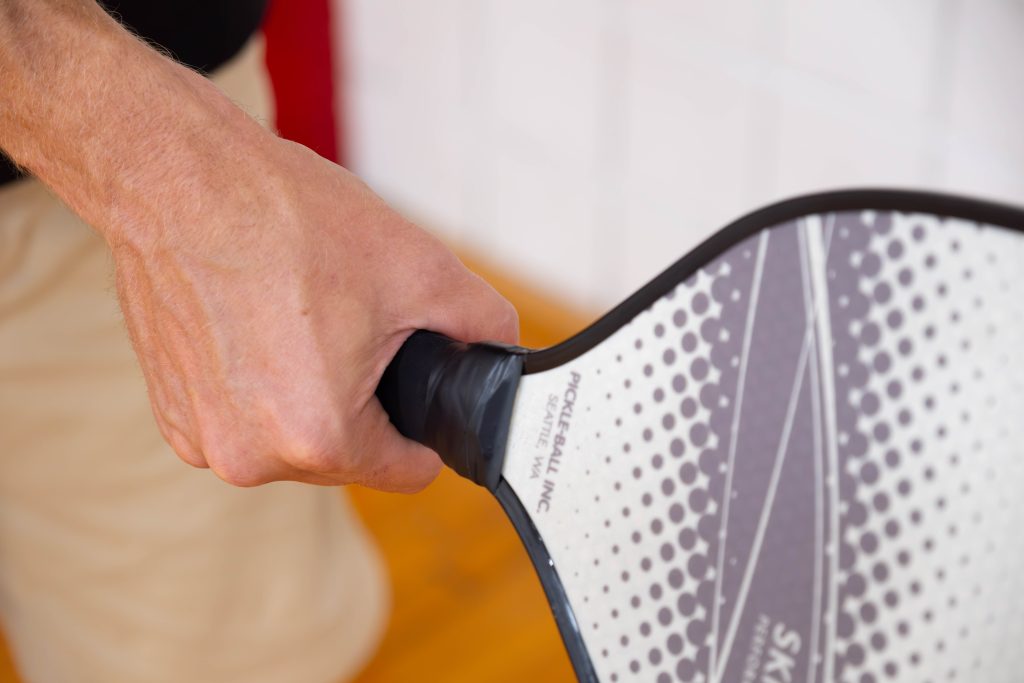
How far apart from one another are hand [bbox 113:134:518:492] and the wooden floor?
0.80 metres

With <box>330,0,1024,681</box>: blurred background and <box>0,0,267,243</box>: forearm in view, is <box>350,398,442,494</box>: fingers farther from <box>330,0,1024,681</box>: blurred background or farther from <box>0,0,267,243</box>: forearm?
<box>330,0,1024,681</box>: blurred background

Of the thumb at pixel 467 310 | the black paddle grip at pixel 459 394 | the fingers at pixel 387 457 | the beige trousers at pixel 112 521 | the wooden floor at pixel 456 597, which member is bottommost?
the wooden floor at pixel 456 597

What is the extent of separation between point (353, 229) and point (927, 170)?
0.86m

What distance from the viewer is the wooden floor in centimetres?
130

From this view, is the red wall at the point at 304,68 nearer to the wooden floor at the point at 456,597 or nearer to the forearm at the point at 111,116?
the wooden floor at the point at 456,597

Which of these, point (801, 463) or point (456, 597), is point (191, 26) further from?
point (456, 597)

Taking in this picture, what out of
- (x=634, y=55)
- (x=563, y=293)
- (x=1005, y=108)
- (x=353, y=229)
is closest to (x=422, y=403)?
(x=353, y=229)

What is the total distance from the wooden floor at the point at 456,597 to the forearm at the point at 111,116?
856mm

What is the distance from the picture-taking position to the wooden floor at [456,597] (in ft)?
4.26

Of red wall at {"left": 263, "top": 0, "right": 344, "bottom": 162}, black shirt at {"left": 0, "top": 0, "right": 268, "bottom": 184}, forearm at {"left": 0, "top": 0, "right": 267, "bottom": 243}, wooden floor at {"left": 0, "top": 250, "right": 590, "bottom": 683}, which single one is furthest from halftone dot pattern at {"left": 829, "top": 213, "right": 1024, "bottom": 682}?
red wall at {"left": 263, "top": 0, "right": 344, "bottom": 162}

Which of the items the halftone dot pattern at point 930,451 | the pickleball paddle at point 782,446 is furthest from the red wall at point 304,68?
the halftone dot pattern at point 930,451

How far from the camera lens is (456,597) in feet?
4.58

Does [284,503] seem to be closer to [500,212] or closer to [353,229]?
[353,229]

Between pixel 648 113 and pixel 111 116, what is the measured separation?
1024 mm
